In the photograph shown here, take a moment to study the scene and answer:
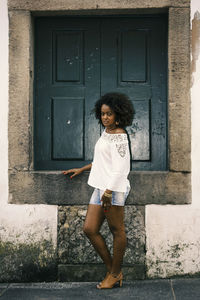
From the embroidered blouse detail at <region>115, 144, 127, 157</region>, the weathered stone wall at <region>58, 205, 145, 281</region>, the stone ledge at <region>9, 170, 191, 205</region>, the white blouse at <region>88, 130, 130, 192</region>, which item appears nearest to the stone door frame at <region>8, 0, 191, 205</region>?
the stone ledge at <region>9, 170, 191, 205</region>

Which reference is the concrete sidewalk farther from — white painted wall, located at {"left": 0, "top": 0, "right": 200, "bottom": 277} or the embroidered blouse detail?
the embroidered blouse detail

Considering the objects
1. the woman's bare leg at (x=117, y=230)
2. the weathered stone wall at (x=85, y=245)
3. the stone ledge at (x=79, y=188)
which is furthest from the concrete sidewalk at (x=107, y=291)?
the stone ledge at (x=79, y=188)

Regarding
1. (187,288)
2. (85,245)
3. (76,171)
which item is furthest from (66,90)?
(187,288)

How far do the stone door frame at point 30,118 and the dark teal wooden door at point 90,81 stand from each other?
0.71ft

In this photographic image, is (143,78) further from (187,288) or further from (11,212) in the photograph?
(187,288)

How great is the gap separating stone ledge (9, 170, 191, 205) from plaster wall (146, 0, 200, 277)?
3.7 inches

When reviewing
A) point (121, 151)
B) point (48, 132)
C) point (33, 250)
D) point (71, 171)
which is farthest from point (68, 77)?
point (33, 250)

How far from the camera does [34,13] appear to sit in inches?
169

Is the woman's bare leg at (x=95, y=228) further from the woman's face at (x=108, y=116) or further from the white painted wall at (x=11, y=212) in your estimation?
the woman's face at (x=108, y=116)

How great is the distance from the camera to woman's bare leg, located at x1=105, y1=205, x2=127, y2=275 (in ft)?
11.6

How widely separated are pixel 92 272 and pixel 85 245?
286mm

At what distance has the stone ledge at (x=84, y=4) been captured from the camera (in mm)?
4129

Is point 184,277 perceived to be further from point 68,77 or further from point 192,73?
point 68,77

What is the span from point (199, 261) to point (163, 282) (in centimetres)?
45
